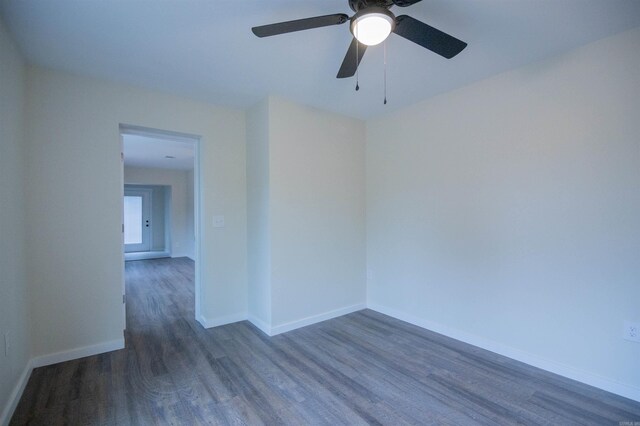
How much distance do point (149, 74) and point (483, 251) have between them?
11.2 feet

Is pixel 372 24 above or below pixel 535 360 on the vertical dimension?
above

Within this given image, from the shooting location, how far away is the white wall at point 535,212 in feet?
6.61

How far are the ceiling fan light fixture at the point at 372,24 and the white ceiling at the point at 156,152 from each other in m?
3.16

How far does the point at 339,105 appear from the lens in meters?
3.33

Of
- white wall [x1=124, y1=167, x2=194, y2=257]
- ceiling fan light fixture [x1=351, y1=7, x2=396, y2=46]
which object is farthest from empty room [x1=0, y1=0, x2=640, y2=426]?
white wall [x1=124, y1=167, x2=194, y2=257]

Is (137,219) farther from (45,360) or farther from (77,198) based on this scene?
(45,360)

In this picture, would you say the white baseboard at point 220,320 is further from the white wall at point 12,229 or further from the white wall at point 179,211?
the white wall at point 179,211

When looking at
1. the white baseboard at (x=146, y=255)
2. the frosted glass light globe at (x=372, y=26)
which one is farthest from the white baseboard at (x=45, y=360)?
the white baseboard at (x=146, y=255)

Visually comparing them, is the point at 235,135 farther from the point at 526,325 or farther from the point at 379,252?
the point at 526,325

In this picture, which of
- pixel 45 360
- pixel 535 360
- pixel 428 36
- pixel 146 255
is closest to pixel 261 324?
pixel 45 360

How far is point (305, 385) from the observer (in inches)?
85.5

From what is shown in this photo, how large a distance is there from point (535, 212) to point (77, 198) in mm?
3912

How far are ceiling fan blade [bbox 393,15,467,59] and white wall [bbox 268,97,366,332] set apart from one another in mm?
1723

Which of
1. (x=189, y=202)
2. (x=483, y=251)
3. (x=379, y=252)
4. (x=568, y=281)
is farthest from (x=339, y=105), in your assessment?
(x=189, y=202)
